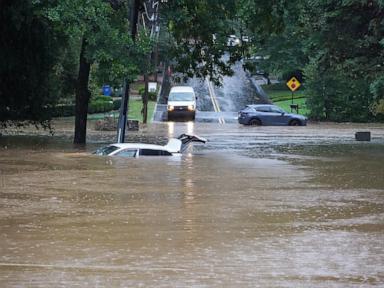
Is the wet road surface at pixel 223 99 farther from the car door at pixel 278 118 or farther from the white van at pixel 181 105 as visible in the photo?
the car door at pixel 278 118

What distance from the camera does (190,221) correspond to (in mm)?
15531

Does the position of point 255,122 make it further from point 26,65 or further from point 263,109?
point 26,65

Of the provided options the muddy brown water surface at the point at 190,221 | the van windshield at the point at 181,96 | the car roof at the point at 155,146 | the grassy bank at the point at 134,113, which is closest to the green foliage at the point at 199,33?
the car roof at the point at 155,146

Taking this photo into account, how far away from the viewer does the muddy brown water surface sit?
11352mm

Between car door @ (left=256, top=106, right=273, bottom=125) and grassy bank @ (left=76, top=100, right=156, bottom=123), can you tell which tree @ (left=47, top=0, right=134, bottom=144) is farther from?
grassy bank @ (left=76, top=100, right=156, bottom=123)

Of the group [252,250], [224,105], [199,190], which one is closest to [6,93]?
[199,190]

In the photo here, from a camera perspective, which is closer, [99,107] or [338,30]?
[338,30]

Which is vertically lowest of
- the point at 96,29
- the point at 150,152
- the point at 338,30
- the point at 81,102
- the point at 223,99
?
the point at 150,152

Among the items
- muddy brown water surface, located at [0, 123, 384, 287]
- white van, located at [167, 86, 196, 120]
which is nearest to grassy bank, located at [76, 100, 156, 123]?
white van, located at [167, 86, 196, 120]

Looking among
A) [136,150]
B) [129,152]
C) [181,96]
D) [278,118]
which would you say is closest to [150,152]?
[136,150]

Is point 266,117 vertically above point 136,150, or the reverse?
point 266,117

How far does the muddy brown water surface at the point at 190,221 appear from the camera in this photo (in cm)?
1135

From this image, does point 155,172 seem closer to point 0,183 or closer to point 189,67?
point 0,183

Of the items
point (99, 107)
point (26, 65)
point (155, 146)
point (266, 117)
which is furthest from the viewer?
point (99, 107)
